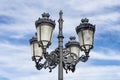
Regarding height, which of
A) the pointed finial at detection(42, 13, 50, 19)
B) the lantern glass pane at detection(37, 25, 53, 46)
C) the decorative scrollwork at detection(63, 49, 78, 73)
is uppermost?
the pointed finial at detection(42, 13, 50, 19)

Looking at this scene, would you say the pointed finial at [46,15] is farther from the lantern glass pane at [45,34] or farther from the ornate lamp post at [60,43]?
the lantern glass pane at [45,34]

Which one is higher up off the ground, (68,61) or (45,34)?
(45,34)

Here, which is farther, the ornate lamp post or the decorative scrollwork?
the decorative scrollwork

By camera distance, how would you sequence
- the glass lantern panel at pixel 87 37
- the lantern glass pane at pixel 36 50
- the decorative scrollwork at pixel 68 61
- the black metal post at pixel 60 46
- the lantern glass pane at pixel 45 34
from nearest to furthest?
the black metal post at pixel 60 46
the lantern glass pane at pixel 45 34
the glass lantern panel at pixel 87 37
the decorative scrollwork at pixel 68 61
the lantern glass pane at pixel 36 50

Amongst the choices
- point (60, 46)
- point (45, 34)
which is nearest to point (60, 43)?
point (60, 46)

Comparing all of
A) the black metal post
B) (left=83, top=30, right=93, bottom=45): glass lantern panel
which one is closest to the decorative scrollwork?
the black metal post

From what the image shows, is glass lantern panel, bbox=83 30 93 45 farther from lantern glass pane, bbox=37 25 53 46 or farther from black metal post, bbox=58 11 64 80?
lantern glass pane, bbox=37 25 53 46

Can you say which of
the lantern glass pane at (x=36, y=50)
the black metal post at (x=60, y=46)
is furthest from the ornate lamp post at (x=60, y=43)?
the lantern glass pane at (x=36, y=50)

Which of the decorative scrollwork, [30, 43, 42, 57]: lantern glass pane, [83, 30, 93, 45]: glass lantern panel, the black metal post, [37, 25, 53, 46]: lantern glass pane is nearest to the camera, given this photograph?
the black metal post

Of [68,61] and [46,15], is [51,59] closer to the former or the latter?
[68,61]

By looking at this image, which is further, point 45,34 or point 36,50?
point 36,50

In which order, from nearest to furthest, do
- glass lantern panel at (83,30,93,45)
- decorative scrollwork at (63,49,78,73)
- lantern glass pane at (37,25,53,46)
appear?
lantern glass pane at (37,25,53,46)
glass lantern panel at (83,30,93,45)
decorative scrollwork at (63,49,78,73)

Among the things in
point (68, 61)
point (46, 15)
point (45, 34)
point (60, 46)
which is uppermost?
point (46, 15)

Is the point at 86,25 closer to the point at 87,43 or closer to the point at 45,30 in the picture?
the point at 87,43
